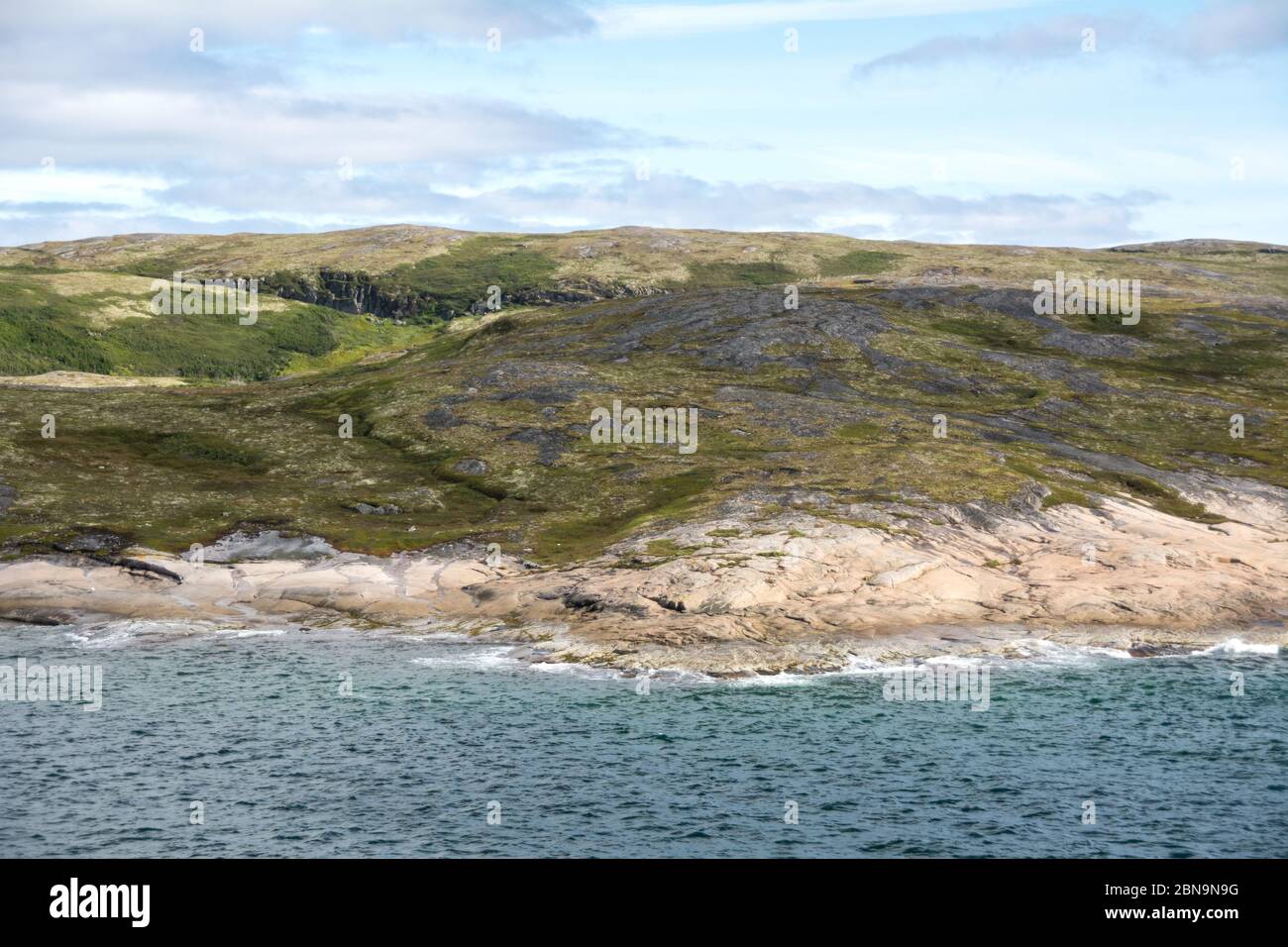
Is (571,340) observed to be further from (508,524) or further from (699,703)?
(699,703)

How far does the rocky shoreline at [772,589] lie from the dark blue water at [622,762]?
5.92 metres

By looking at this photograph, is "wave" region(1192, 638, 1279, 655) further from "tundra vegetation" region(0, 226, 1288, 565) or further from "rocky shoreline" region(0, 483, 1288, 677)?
"tundra vegetation" region(0, 226, 1288, 565)

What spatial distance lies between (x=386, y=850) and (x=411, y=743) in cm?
1349

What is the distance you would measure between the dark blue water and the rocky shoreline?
19.4 ft

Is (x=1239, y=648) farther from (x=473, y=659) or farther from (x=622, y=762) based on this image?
(x=473, y=659)

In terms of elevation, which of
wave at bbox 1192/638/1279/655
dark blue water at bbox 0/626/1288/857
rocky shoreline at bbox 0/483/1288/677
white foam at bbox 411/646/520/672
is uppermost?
rocky shoreline at bbox 0/483/1288/677

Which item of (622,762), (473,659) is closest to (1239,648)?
(622,762)

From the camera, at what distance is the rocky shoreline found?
258 ft

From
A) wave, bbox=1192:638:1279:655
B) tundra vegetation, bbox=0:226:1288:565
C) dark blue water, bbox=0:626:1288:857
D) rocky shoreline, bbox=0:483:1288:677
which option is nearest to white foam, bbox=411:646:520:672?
dark blue water, bbox=0:626:1288:857

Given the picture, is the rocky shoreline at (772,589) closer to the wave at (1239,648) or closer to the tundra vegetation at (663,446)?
the wave at (1239,648)

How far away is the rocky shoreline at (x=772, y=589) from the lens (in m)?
78.6

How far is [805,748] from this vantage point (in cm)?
5888

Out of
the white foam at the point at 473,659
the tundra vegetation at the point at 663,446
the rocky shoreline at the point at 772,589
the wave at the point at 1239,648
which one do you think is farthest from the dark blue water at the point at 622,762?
the tundra vegetation at the point at 663,446
